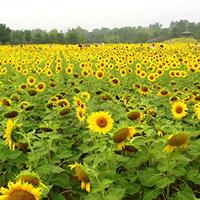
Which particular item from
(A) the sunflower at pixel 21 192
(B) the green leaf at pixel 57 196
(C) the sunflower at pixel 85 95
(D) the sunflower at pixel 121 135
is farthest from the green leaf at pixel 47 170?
(C) the sunflower at pixel 85 95

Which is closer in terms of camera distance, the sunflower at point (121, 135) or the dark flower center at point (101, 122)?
the sunflower at point (121, 135)

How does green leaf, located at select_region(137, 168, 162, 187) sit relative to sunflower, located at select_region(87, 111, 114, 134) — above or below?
below

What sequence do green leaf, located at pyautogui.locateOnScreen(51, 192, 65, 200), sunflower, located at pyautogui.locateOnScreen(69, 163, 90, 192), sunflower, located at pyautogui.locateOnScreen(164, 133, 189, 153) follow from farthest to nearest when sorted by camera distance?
green leaf, located at pyautogui.locateOnScreen(51, 192, 65, 200) < sunflower, located at pyautogui.locateOnScreen(164, 133, 189, 153) < sunflower, located at pyautogui.locateOnScreen(69, 163, 90, 192)

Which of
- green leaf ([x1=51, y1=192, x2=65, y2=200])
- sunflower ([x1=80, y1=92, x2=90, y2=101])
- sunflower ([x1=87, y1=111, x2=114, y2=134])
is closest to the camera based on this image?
green leaf ([x1=51, y1=192, x2=65, y2=200])

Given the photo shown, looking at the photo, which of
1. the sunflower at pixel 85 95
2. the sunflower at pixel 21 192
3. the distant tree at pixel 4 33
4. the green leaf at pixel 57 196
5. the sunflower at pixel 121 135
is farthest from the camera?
the distant tree at pixel 4 33

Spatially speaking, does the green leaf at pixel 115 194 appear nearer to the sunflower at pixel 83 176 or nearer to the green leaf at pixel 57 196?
the sunflower at pixel 83 176

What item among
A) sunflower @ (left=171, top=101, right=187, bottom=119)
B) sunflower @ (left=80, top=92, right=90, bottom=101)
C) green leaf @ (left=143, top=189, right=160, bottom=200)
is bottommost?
green leaf @ (left=143, top=189, right=160, bottom=200)

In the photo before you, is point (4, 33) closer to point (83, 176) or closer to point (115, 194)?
point (115, 194)

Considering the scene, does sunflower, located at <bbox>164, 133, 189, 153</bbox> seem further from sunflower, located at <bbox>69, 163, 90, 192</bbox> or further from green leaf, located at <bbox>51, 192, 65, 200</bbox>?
green leaf, located at <bbox>51, 192, 65, 200</bbox>

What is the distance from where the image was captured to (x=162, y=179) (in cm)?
328

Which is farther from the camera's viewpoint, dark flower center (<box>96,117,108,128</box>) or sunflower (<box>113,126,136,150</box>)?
dark flower center (<box>96,117,108,128</box>)

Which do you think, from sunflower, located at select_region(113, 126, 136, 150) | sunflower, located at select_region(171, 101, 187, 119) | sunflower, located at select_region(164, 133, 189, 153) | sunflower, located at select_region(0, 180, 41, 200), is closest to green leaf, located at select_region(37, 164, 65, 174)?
sunflower, located at select_region(113, 126, 136, 150)

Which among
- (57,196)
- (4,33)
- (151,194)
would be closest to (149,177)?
(151,194)

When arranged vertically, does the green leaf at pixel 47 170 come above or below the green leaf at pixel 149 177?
above
